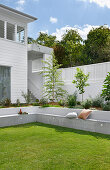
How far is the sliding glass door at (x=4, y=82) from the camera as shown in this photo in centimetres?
1029

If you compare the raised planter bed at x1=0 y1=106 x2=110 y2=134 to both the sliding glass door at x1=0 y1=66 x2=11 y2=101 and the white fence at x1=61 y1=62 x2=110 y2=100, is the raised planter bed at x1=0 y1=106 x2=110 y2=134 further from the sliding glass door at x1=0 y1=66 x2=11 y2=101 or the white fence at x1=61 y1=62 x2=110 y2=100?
the white fence at x1=61 y1=62 x2=110 y2=100

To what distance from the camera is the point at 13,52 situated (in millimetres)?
10812

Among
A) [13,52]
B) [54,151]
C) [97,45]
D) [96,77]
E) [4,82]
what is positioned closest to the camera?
[54,151]

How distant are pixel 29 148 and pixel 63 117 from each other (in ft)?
9.75

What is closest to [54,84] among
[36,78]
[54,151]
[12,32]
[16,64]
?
[16,64]

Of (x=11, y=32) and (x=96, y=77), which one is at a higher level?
(x=11, y=32)

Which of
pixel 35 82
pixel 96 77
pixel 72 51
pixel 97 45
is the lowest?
pixel 35 82

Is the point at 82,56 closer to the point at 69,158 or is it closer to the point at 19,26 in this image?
the point at 19,26

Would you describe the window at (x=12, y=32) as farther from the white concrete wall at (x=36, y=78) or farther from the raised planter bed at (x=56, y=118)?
the raised planter bed at (x=56, y=118)

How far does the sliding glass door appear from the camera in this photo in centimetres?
1029

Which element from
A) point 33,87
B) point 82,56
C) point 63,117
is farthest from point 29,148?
point 82,56

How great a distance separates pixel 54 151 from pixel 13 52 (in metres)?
7.67

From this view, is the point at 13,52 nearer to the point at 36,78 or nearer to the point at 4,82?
the point at 4,82

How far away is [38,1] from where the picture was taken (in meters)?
10.5
